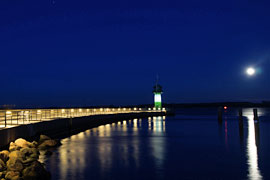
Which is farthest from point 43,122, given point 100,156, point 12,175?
point 12,175

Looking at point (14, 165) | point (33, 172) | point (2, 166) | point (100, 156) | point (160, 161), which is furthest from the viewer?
point (100, 156)

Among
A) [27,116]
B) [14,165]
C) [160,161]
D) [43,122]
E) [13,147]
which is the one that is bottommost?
[160,161]

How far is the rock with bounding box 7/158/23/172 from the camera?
1729cm

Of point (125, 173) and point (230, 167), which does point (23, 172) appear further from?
point (230, 167)

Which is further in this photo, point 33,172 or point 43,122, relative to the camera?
point 43,122

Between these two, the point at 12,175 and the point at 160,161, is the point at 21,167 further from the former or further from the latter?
the point at 160,161

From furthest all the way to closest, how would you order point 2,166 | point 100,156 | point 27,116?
point 27,116 < point 100,156 < point 2,166

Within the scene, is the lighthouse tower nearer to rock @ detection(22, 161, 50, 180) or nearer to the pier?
the pier

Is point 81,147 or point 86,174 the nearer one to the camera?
point 86,174

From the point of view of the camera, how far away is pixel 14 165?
1744 centimetres

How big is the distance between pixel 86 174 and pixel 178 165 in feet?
20.4

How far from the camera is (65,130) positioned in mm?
43094

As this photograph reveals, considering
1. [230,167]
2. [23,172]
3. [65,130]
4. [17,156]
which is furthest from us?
[65,130]

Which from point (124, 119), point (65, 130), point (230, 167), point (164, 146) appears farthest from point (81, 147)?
point (124, 119)
